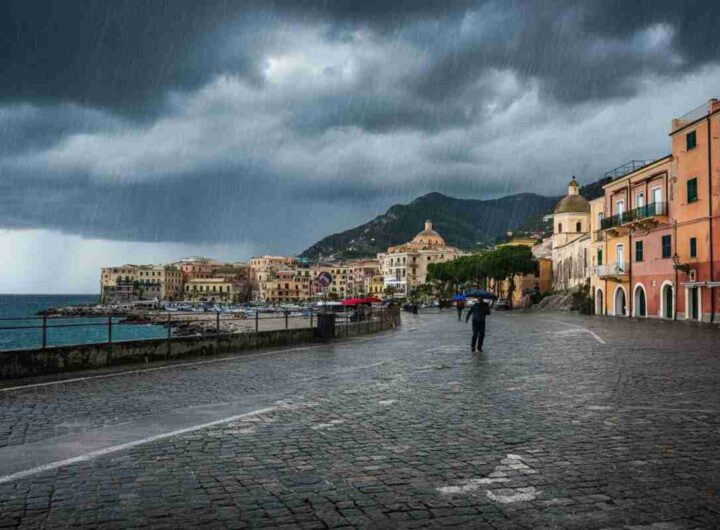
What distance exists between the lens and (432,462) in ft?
20.0

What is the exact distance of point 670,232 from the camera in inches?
1751

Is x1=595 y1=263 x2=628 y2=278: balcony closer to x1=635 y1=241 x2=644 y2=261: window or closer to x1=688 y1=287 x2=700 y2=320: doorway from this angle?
x1=635 y1=241 x2=644 y2=261: window

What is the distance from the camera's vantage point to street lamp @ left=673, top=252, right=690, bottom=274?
41.7 m

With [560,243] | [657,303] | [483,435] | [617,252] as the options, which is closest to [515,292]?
[560,243]

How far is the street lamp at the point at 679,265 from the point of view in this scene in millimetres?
41719

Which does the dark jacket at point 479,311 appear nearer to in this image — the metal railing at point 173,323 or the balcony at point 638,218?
the metal railing at point 173,323

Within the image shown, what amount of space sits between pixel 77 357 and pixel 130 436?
25.6 ft

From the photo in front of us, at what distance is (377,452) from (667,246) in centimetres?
4387

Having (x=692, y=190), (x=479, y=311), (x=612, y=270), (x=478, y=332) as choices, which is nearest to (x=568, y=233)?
(x=612, y=270)

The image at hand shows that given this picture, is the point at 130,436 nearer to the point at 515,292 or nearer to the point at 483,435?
the point at 483,435

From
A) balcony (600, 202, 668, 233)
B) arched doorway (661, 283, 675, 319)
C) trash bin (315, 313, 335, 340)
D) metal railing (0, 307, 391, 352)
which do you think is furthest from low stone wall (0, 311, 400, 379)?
balcony (600, 202, 668, 233)

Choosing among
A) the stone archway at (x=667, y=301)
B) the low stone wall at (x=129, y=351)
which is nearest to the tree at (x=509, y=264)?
the stone archway at (x=667, y=301)

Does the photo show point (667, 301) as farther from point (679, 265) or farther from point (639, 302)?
point (639, 302)

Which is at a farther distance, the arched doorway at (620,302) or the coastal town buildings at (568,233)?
the coastal town buildings at (568,233)
